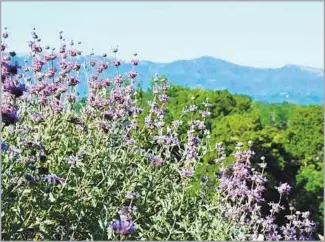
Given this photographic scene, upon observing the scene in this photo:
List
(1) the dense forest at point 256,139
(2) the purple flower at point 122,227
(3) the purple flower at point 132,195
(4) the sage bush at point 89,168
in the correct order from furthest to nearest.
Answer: (1) the dense forest at point 256,139
(3) the purple flower at point 132,195
(4) the sage bush at point 89,168
(2) the purple flower at point 122,227

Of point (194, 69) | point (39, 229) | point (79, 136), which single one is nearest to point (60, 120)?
point (79, 136)

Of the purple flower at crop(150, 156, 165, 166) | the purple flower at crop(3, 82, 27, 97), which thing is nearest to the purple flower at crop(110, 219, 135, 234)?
the purple flower at crop(3, 82, 27, 97)

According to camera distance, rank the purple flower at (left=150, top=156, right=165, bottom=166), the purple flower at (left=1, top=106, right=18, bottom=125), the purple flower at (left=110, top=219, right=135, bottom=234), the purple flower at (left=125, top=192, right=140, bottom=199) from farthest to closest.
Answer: the purple flower at (left=150, top=156, right=165, bottom=166)
the purple flower at (left=125, top=192, right=140, bottom=199)
the purple flower at (left=1, top=106, right=18, bottom=125)
the purple flower at (left=110, top=219, right=135, bottom=234)

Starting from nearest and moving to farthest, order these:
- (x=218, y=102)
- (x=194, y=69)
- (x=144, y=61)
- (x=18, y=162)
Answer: (x=18, y=162) → (x=144, y=61) → (x=194, y=69) → (x=218, y=102)

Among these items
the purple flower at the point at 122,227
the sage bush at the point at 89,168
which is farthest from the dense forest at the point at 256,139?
the purple flower at the point at 122,227

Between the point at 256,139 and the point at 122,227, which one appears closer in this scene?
the point at 122,227

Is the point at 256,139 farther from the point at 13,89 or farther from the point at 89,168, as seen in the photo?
the point at 13,89

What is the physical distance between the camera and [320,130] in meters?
18.4

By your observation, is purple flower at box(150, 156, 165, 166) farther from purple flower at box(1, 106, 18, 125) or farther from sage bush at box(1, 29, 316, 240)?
purple flower at box(1, 106, 18, 125)

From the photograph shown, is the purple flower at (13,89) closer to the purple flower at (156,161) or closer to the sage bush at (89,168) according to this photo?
the sage bush at (89,168)

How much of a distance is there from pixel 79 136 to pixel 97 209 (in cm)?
52

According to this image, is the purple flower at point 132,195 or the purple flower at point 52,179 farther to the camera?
the purple flower at point 132,195

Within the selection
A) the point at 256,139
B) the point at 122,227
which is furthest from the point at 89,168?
the point at 256,139

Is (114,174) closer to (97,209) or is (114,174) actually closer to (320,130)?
(97,209)
